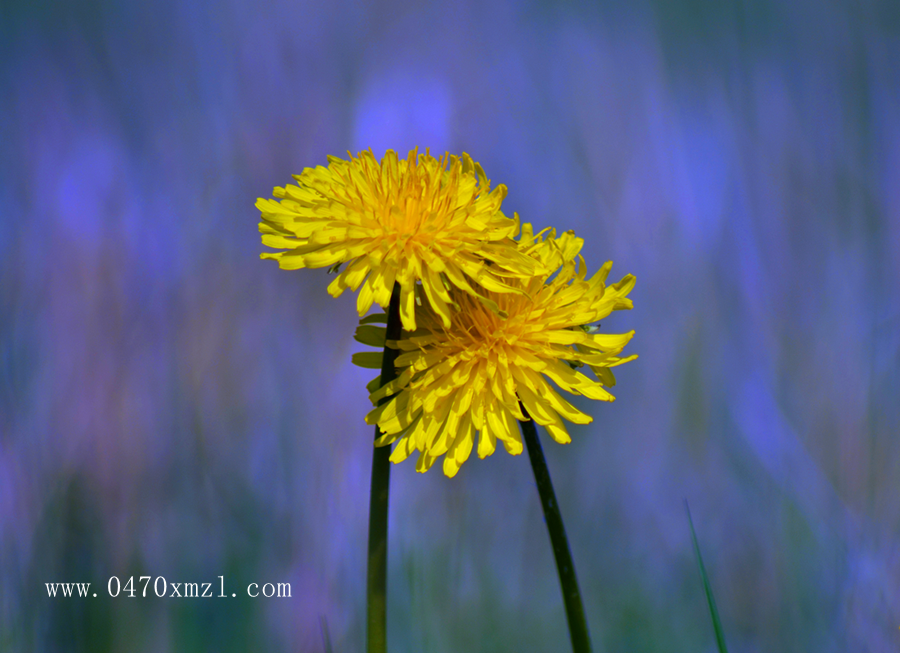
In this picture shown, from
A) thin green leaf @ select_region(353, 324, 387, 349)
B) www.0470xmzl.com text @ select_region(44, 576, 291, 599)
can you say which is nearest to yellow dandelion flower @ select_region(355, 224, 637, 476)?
thin green leaf @ select_region(353, 324, 387, 349)

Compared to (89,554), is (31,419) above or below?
above

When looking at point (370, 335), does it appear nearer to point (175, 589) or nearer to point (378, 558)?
point (378, 558)

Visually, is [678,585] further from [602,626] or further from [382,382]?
[382,382]

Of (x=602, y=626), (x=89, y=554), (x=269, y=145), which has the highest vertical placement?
(x=269, y=145)

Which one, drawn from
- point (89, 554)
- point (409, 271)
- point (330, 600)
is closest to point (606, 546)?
point (330, 600)

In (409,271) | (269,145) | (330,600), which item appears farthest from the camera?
(269,145)

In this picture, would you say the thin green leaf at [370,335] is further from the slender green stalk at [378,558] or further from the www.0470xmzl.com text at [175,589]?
the www.0470xmzl.com text at [175,589]
